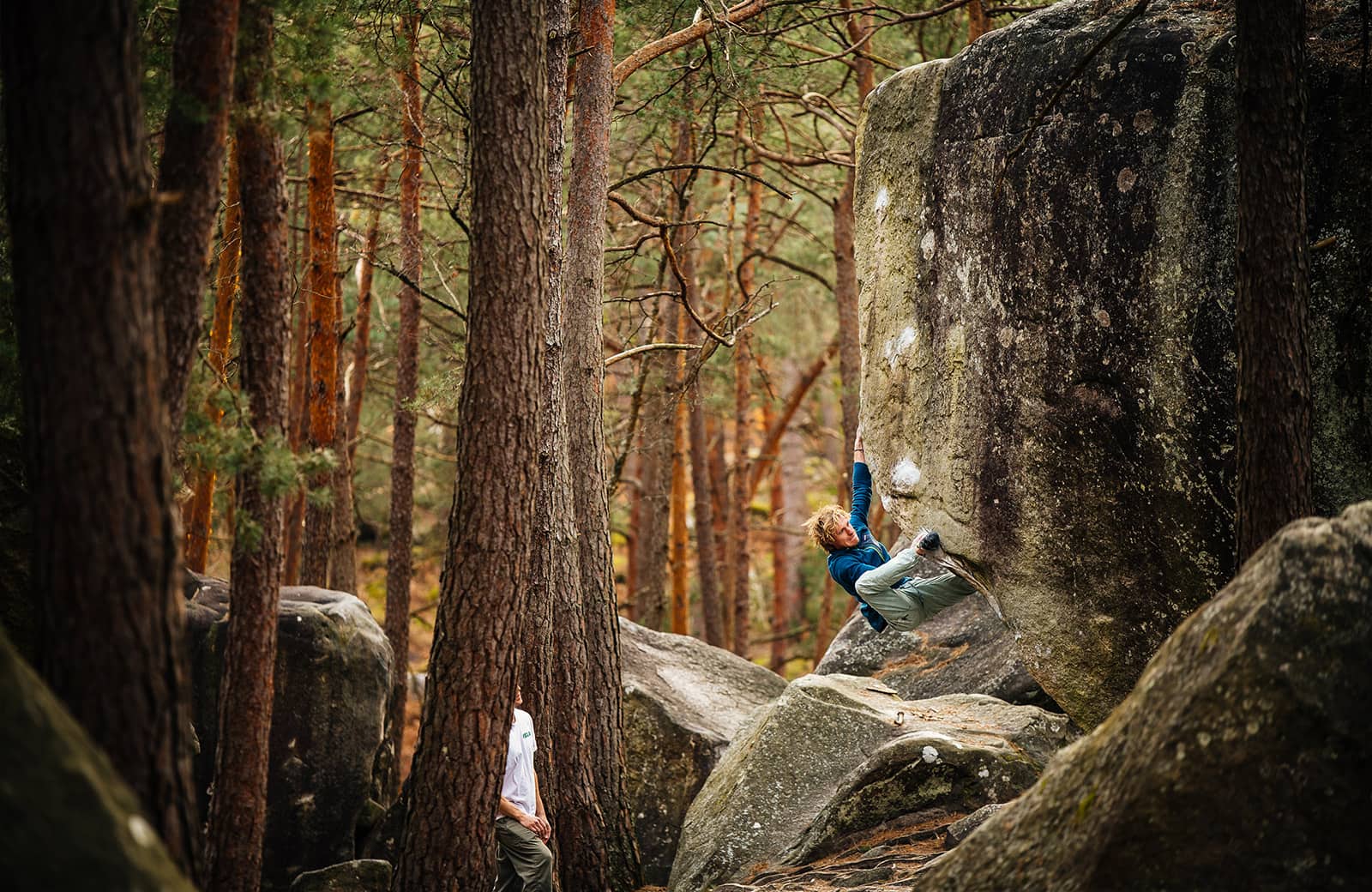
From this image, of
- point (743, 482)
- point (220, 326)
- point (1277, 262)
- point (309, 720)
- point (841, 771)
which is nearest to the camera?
point (1277, 262)

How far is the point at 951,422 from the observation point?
6703mm

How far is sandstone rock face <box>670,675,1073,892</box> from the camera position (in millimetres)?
6898

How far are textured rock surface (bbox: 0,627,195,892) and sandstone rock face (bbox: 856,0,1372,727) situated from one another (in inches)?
194

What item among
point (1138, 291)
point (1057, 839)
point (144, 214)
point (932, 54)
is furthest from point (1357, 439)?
point (932, 54)

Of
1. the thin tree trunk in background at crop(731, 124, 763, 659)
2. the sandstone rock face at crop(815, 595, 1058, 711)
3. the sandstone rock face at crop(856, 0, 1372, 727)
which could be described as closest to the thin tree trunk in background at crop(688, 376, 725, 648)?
the thin tree trunk in background at crop(731, 124, 763, 659)

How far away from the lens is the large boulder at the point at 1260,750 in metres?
3.25

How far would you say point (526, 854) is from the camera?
262 inches

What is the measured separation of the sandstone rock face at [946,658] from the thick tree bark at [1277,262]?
200 inches

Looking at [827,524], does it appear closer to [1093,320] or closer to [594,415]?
[594,415]

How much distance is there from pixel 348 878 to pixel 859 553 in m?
4.78

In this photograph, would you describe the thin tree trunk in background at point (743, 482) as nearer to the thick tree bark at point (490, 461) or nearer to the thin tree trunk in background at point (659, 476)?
the thin tree trunk in background at point (659, 476)

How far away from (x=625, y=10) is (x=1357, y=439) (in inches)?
294

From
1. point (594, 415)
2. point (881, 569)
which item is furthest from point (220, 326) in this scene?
point (881, 569)

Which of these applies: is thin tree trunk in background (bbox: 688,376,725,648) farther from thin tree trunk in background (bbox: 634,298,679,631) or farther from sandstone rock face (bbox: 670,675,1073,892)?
sandstone rock face (bbox: 670,675,1073,892)
